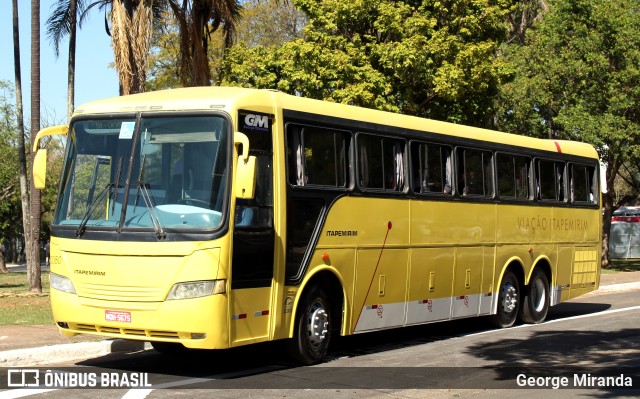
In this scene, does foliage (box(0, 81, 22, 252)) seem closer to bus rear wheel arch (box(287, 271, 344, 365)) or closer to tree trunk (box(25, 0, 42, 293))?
tree trunk (box(25, 0, 42, 293))

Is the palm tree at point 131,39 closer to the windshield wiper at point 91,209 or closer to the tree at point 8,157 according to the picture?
the windshield wiper at point 91,209

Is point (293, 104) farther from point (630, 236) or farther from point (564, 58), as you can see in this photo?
point (630, 236)

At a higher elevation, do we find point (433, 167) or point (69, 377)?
point (433, 167)

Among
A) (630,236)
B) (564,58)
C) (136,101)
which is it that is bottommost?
(630,236)

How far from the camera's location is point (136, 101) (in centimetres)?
1142

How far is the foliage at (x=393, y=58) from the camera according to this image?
2559 cm

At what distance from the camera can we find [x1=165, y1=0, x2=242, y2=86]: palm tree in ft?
69.6

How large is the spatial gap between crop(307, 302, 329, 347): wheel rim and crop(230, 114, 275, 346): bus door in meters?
1.02

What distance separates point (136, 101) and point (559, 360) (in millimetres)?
6556

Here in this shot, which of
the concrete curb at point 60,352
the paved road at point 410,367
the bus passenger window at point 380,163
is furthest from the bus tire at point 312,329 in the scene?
the concrete curb at point 60,352

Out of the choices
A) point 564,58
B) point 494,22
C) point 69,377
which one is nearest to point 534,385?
point 69,377

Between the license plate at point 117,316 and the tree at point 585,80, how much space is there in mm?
24244

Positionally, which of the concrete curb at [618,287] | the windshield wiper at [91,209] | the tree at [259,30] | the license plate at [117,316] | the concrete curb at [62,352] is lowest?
the concrete curb at [618,287]

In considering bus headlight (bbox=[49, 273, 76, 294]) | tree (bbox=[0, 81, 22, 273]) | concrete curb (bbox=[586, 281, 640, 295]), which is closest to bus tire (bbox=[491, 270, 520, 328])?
bus headlight (bbox=[49, 273, 76, 294])
